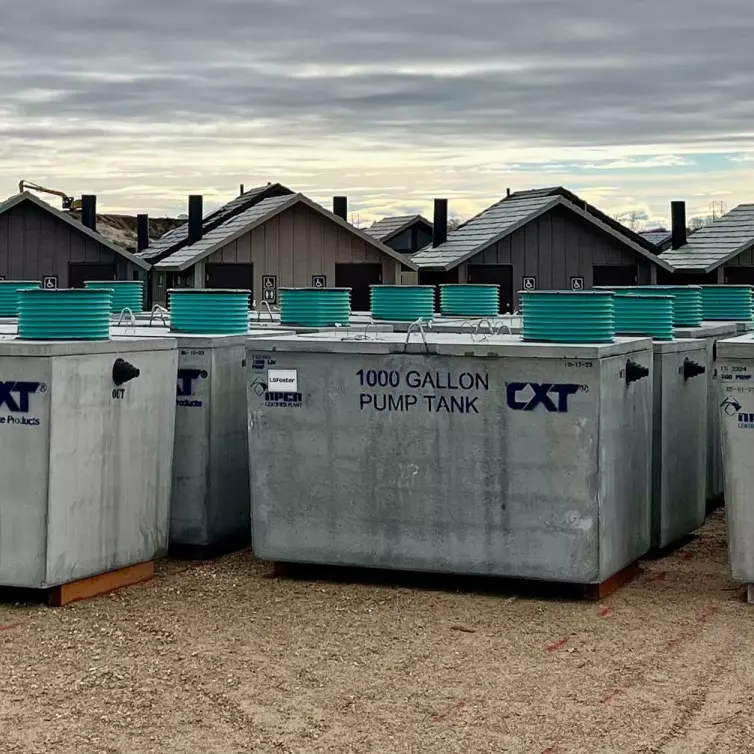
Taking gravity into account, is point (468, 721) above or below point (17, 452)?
below

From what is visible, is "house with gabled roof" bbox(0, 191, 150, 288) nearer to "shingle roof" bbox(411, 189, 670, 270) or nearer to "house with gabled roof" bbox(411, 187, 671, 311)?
"shingle roof" bbox(411, 189, 670, 270)

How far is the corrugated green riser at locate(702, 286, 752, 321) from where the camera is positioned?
13852 millimetres

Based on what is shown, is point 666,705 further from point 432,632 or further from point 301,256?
point 301,256

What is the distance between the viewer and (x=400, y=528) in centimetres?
880

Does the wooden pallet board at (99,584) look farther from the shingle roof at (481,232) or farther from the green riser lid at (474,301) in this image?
the shingle roof at (481,232)

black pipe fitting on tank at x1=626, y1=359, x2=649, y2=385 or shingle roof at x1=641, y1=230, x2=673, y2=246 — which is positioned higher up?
shingle roof at x1=641, y1=230, x2=673, y2=246

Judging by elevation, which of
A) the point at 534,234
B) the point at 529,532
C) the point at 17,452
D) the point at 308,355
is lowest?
the point at 529,532

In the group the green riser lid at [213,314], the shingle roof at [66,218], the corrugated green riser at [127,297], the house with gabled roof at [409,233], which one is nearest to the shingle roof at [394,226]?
the house with gabled roof at [409,233]

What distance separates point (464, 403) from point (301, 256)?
2177 cm

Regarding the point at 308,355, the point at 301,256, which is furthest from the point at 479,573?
the point at 301,256

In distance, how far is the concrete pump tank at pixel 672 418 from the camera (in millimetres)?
9781

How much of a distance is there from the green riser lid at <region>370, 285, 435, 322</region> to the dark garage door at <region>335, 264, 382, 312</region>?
1658 centimetres

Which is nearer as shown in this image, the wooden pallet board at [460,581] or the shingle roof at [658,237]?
the wooden pallet board at [460,581]

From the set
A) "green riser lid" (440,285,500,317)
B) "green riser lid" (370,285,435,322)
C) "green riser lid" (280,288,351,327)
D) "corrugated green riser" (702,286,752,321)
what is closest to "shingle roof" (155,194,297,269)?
"green riser lid" (440,285,500,317)
